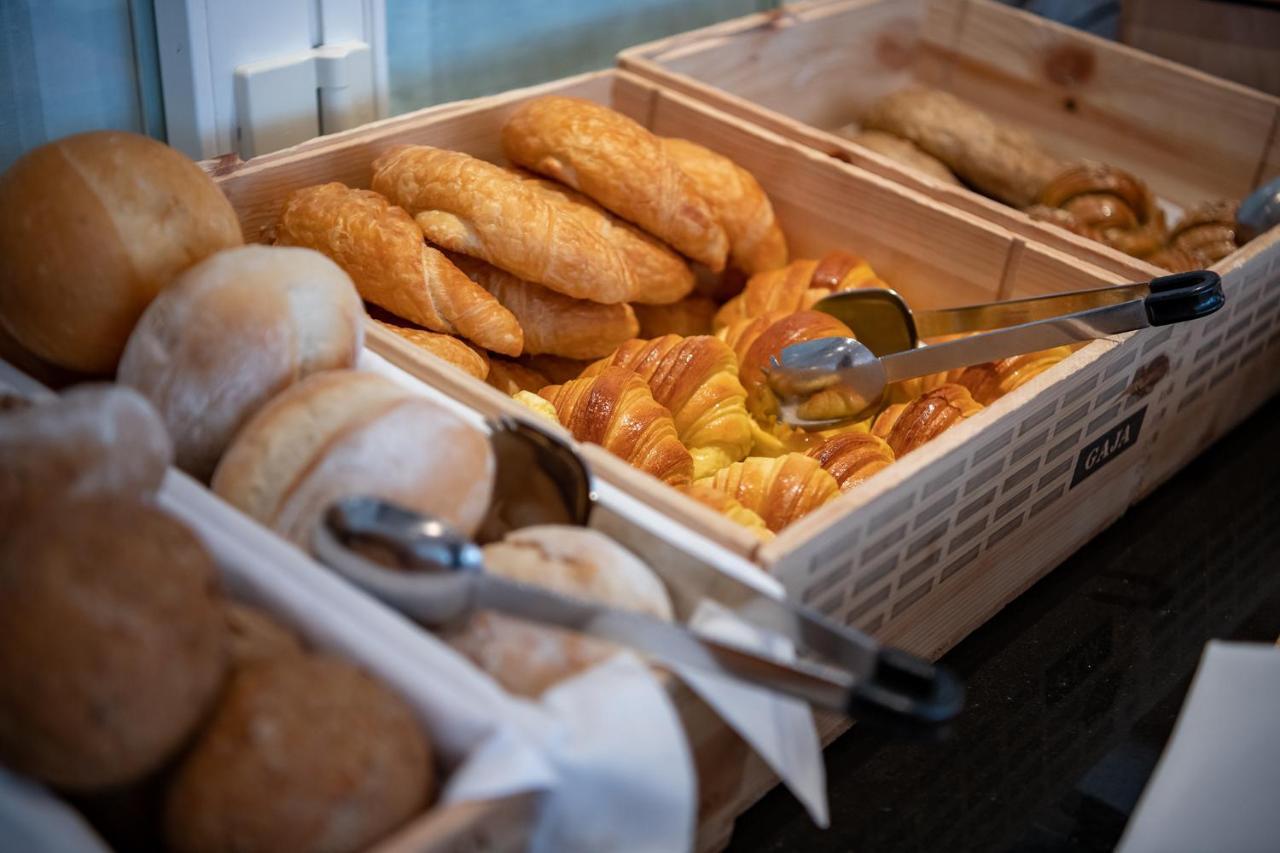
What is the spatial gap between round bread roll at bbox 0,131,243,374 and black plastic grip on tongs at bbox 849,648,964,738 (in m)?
0.65

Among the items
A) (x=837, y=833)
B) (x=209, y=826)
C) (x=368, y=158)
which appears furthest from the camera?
(x=368, y=158)

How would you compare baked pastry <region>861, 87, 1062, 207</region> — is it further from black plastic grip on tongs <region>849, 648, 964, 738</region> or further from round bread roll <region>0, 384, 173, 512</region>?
round bread roll <region>0, 384, 173, 512</region>

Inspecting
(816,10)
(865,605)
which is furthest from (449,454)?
(816,10)

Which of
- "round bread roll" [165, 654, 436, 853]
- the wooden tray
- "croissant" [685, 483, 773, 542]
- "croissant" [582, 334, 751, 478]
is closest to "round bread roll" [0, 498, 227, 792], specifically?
"round bread roll" [165, 654, 436, 853]

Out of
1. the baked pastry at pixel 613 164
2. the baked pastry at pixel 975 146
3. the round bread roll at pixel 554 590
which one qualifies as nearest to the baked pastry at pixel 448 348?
the baked pastry at pixel 613 164

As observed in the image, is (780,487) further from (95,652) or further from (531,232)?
(95,652)

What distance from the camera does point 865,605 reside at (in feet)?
3.39

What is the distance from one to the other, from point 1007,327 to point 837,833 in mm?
596

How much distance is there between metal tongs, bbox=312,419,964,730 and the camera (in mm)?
756

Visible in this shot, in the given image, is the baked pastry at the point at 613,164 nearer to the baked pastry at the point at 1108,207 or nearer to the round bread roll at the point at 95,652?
the baked pastry at the point at 1108,207

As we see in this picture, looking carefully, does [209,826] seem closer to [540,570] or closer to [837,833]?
[540,570]

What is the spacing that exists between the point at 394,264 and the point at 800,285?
53 cm

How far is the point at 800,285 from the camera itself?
153 cm

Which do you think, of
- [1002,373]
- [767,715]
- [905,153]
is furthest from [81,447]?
[905,153]
